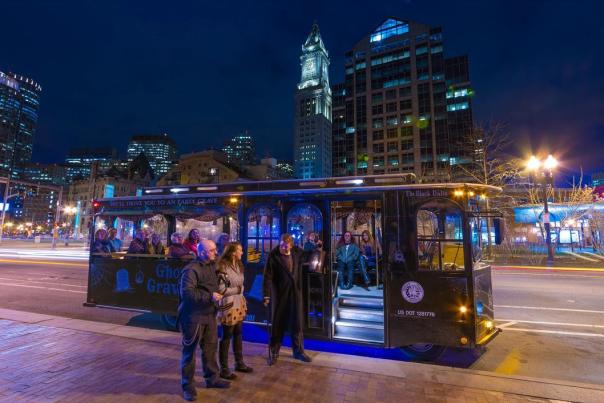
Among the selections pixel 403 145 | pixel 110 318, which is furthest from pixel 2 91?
pixel 110 318

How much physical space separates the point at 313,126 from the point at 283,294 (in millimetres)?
141928

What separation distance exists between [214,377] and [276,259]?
1897 mm

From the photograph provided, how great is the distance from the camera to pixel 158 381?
4445 mm

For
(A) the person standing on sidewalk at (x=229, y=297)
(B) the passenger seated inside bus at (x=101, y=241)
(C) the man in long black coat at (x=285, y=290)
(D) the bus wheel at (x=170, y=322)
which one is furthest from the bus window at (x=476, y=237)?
(B) the passenger seated inside bus at (x=101, y=241)

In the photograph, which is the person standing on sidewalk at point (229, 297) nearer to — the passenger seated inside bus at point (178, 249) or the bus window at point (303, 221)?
the bus window at point (303, 221)

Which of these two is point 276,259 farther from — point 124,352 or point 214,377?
point 124,352

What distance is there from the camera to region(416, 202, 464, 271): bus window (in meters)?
5.48

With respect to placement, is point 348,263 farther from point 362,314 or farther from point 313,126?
point 313,126

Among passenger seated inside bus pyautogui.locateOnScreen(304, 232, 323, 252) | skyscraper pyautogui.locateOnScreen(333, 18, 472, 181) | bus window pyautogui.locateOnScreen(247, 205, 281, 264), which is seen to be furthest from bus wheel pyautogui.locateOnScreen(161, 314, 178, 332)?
skyscraper pyautogui.locateOnScreen(333, 18, 472, 181)

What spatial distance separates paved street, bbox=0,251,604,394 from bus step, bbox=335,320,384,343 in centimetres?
57

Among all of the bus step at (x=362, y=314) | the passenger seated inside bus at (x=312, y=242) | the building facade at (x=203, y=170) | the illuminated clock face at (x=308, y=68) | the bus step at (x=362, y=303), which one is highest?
the illuminated clock face at (x=308, y=68)

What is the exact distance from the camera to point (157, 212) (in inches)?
309

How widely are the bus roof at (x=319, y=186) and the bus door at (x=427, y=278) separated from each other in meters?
0.30

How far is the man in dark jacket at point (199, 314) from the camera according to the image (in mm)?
Result: 4055
